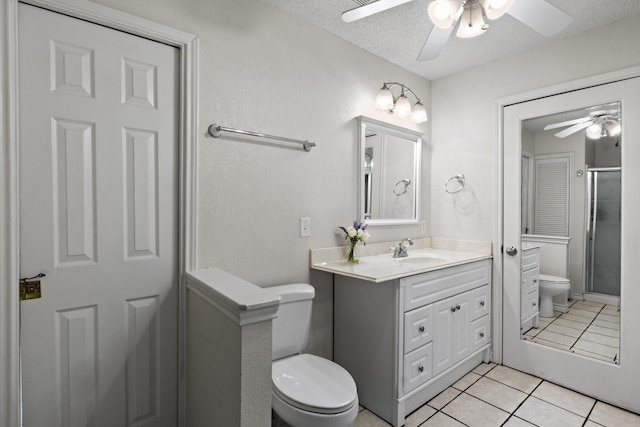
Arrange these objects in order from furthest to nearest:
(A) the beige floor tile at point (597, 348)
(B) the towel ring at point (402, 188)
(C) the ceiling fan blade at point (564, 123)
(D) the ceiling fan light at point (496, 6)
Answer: (B) the towel ring at point (402, 188) → (C) the ceiling fan blade at point (564, 123) → (A) the beige floor tile at point (597, 348) → (D) the ceiling fan light at point (496, 6)

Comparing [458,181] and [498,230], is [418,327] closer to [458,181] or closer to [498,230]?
[498,230]

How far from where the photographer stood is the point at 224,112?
180cm

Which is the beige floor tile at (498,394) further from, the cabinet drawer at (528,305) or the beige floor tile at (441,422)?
the cabinet drawer at (528,305)

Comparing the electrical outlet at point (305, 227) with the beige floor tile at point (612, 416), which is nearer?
the beige floor tile at point (612, 416)

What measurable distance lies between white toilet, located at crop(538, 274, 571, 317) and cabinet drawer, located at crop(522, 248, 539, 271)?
0.30 ft

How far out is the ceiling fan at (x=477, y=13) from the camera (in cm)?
144

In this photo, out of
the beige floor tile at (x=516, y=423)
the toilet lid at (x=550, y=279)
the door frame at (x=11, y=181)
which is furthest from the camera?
the toilet lid at (x=550, y=279)

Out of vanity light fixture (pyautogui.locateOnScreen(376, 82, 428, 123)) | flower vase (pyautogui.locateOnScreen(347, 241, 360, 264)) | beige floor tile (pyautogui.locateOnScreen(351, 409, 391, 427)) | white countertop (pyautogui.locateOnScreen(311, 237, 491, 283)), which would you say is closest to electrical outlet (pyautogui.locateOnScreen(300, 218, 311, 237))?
white countertop (pyautogui.locateOnScreen(311, 237, 491, 283))

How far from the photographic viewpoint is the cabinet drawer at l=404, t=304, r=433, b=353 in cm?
191

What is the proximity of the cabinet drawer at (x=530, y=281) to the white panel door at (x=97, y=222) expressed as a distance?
7.80 feet

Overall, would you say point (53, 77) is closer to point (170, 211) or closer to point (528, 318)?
point (170, 211)

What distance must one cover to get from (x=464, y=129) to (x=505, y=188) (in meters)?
0.59

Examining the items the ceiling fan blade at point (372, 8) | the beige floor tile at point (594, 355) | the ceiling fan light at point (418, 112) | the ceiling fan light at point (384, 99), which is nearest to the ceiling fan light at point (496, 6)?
the ceiling fan blade at point (372, 8)

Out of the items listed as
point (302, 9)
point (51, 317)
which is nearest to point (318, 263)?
point (51, 317)
